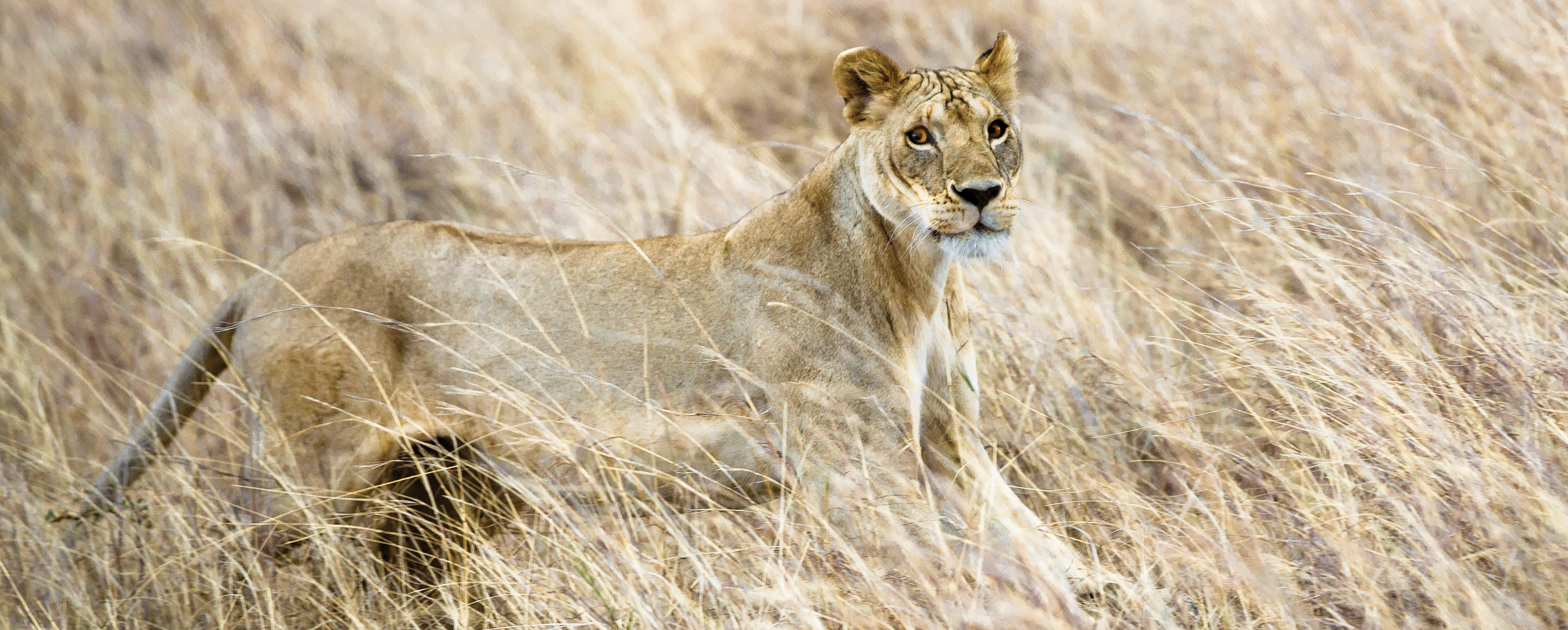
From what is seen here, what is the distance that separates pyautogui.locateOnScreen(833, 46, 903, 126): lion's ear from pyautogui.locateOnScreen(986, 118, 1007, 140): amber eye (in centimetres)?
28

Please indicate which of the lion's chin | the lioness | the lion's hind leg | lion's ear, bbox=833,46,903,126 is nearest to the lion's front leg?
the lioness

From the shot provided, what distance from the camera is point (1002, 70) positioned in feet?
12.3

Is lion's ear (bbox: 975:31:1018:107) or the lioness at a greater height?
lion's ear (bbox: 975:31:1018:107)

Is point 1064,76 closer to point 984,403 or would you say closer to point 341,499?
point 984,403

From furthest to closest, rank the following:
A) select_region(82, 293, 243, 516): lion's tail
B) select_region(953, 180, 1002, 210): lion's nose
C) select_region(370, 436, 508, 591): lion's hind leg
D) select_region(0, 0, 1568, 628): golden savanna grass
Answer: select_region(82, 293, 243, 516): lion's tail, select_region(370, 436, 508, 591): lion's hind leg, select_region(953, 180, 1002, 210): lion's nose, select_region(0, 0, 1568, 628): golden savanna grass

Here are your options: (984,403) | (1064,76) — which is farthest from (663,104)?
(984,403)

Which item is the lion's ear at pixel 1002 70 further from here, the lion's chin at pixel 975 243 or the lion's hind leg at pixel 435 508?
the lion's hind leg at pixel 435 508

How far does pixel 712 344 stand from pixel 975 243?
2.62ft

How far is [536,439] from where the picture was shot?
3400 mm

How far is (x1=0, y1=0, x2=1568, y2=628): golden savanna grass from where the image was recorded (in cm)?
314

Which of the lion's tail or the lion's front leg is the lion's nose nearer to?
the lion's front leg

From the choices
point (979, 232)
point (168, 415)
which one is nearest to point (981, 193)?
point (979, 232)

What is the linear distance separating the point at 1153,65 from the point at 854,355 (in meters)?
4.57

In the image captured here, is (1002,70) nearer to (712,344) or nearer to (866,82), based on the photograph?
(866,82)
